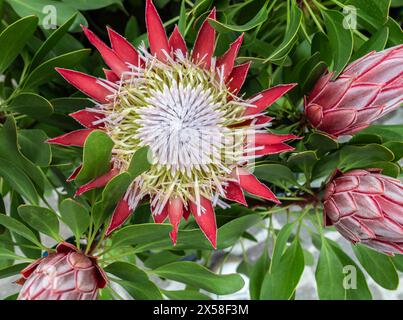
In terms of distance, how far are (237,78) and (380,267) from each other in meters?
0.52

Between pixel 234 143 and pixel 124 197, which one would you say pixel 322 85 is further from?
pixel 124 197

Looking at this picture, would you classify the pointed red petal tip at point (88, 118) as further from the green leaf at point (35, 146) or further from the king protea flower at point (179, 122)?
the green leaf at point (35, 146)

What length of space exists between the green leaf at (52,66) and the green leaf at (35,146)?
0.10m

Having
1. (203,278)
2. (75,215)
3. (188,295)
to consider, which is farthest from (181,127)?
(188,295)

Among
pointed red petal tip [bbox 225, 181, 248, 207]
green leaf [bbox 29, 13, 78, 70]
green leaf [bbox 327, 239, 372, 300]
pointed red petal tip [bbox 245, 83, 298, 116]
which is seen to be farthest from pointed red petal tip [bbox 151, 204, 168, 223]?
green leaf [bbox 327, 239, 372, 300]

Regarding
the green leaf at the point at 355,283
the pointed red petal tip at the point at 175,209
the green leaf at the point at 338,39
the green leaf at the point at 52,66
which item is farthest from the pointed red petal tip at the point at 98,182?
the green leaf at the point at 355,283

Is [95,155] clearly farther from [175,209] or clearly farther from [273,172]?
[273,172]

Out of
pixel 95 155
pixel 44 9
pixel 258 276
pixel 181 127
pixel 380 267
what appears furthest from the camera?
pixel 258 276

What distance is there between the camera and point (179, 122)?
0.83m

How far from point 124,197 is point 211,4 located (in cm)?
38
